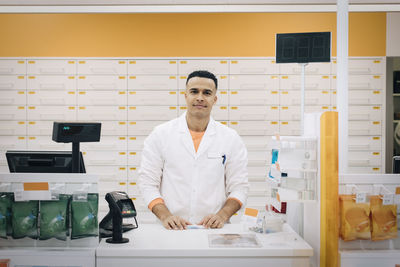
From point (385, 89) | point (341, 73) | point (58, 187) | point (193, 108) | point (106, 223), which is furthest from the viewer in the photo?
point (385, 89)

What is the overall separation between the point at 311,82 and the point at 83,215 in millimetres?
3547

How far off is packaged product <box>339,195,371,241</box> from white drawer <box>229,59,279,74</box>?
9.99ft

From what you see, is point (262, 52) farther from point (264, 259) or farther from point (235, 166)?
point (264, 259)

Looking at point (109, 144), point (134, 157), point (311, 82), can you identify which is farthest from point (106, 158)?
point (311, 82)

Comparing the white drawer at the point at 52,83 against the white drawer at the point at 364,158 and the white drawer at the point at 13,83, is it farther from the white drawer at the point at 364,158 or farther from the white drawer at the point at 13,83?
the white drawer at the point at 364,158

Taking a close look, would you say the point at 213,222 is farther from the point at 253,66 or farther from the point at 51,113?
the point at 51,113

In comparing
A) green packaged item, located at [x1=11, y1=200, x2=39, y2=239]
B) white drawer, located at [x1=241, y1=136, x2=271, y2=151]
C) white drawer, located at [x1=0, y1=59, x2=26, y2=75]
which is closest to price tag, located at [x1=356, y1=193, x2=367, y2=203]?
green packaged item, located at [x1=11, y1=200, x2=39, y2=239]

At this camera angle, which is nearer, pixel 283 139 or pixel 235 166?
pixel 283 139

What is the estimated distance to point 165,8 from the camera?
15.0 feet

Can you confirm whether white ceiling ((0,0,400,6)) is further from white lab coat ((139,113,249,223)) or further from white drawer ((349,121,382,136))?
white lab coat ((139,113,249,223))

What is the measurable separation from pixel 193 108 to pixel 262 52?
2.56 m

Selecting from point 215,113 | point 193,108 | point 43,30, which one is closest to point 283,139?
point 193,108

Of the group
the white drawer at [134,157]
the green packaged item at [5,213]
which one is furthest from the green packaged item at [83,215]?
the white drawer at [134,157]

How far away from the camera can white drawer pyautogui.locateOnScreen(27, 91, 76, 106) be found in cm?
455
